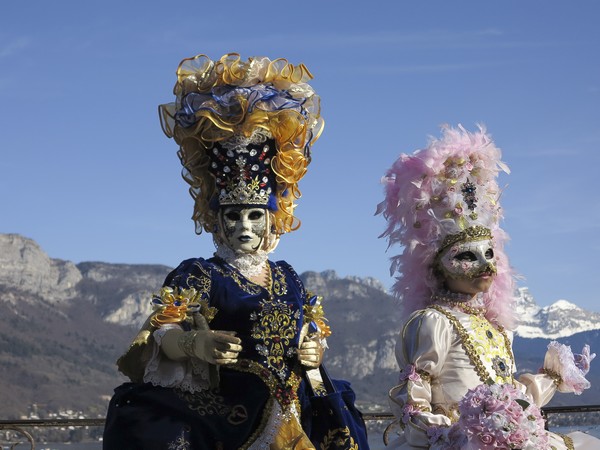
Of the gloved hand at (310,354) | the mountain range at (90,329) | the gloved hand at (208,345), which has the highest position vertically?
the mountain range at (90,329)

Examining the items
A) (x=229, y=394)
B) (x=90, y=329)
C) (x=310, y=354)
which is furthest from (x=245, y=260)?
(x=90, y=329)

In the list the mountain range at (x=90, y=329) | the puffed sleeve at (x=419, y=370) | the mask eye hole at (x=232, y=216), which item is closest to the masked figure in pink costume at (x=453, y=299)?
the puffed sleeve at (x=419, y=370)

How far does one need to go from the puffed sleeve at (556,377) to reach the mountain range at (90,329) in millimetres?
94411

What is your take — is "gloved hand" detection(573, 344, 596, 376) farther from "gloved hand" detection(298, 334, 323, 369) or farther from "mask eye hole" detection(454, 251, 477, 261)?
"gloved hand" detection(298, 334, 323, 369)

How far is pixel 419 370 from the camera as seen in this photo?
575 cm

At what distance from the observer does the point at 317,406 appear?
5672mm

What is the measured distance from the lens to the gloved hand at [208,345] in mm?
5234

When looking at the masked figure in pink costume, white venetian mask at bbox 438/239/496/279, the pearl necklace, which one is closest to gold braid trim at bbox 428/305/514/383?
the masked figure in pink costume

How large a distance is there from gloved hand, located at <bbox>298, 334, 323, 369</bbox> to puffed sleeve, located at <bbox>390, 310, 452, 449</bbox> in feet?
1.52

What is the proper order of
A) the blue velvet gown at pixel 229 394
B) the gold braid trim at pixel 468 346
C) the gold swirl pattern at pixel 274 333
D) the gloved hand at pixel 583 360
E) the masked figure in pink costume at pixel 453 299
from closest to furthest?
1. the blue velvet gown at pixel 229 394
2. the gold swirl pattern at pixel 274 333
3. the masked figure in pink costume at pixel 453 299
4. the gold braid trim at pixel 468 346
5. the gloved hand at pixel 583 360

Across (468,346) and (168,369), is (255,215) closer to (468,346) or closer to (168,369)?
(168,369)

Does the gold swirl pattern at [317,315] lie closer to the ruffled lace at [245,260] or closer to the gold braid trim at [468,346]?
the ruffled lace at [245,260]

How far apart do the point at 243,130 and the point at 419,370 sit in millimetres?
1550

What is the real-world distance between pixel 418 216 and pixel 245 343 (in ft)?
4.23
